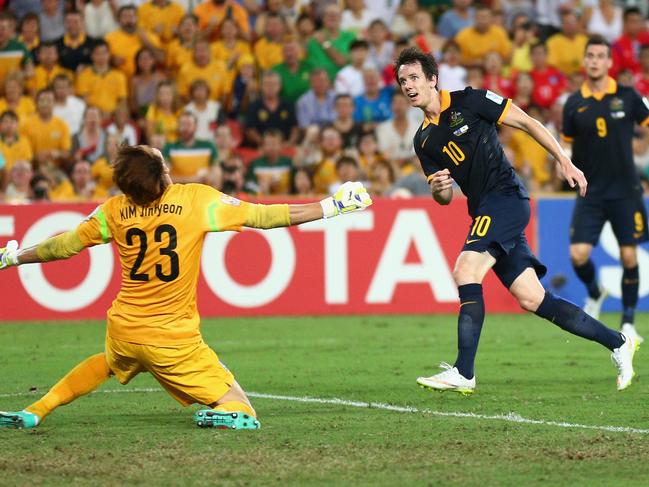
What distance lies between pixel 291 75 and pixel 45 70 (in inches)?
134

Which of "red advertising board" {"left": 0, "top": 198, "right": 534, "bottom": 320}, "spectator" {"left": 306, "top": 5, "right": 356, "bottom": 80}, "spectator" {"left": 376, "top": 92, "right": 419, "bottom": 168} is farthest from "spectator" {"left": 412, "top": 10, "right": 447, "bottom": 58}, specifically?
"red advertising board" {"left": 0, "top": 198, "right": 534, "bottom": 320}

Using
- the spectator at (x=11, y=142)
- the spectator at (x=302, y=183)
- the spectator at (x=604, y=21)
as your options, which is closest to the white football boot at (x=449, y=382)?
Result: the spectator at (x=302, y=183)

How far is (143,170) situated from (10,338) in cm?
633

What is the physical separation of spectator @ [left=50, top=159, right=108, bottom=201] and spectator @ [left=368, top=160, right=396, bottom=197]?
3.35 metres

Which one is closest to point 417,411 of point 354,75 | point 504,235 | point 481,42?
point 504,235

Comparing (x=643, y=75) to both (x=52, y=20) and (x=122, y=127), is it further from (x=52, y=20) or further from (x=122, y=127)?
(x=52, y=20)

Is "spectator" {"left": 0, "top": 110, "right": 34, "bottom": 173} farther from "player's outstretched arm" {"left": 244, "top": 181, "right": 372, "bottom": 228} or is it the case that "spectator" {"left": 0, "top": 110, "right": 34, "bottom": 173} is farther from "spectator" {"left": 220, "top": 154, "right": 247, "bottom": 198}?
"player's outstretched arm" {"left": 244, "top": 181, "right": 372, "bottom": 228}

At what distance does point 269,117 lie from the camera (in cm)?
1761

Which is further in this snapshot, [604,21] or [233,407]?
[604,21]

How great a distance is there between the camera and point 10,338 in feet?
42.2

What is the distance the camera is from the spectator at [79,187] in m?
15.7

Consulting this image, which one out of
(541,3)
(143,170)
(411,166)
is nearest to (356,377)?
(143,170)

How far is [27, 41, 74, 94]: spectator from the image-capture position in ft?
57.7

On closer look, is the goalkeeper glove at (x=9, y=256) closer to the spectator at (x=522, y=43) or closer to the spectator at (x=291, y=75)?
the spectator at (x=291, y=75)
